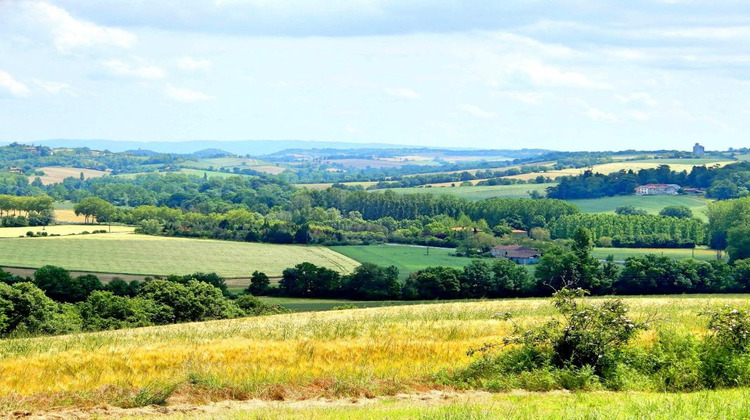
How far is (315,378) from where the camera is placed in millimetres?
20219

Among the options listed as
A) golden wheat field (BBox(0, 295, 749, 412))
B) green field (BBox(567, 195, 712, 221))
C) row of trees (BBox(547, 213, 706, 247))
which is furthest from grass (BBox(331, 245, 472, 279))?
golden wheat field (BBox(0, 295, 749, 412))

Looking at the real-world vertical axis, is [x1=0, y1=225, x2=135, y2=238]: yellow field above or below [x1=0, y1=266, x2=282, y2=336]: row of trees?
below

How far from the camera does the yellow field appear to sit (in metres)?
137

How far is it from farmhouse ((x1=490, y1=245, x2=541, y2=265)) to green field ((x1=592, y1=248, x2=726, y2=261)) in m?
8.47

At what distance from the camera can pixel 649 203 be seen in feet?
609

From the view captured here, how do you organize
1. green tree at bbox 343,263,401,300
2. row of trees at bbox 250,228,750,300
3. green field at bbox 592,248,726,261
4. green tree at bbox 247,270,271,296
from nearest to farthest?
green tree at bbox 343,263,401,300, row of trees at bbox 250,228,750,300, green tree at bbox 247,270,271,296, green field at bbox 592,248,726,261

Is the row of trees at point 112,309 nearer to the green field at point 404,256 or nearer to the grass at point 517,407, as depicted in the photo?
the grass at point 517,407

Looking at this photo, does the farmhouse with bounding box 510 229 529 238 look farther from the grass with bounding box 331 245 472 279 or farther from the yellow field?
the yellow field

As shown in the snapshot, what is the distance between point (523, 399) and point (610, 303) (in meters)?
4.98

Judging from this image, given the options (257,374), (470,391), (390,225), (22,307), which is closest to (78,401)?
(257,374)

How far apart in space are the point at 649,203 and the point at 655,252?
6475 cm

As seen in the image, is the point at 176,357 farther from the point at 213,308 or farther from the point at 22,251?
the point at 22,251

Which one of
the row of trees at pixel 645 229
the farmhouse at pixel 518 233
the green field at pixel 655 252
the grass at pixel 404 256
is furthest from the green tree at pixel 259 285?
the farmhouse at pixel 518 233

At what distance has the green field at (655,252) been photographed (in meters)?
118
